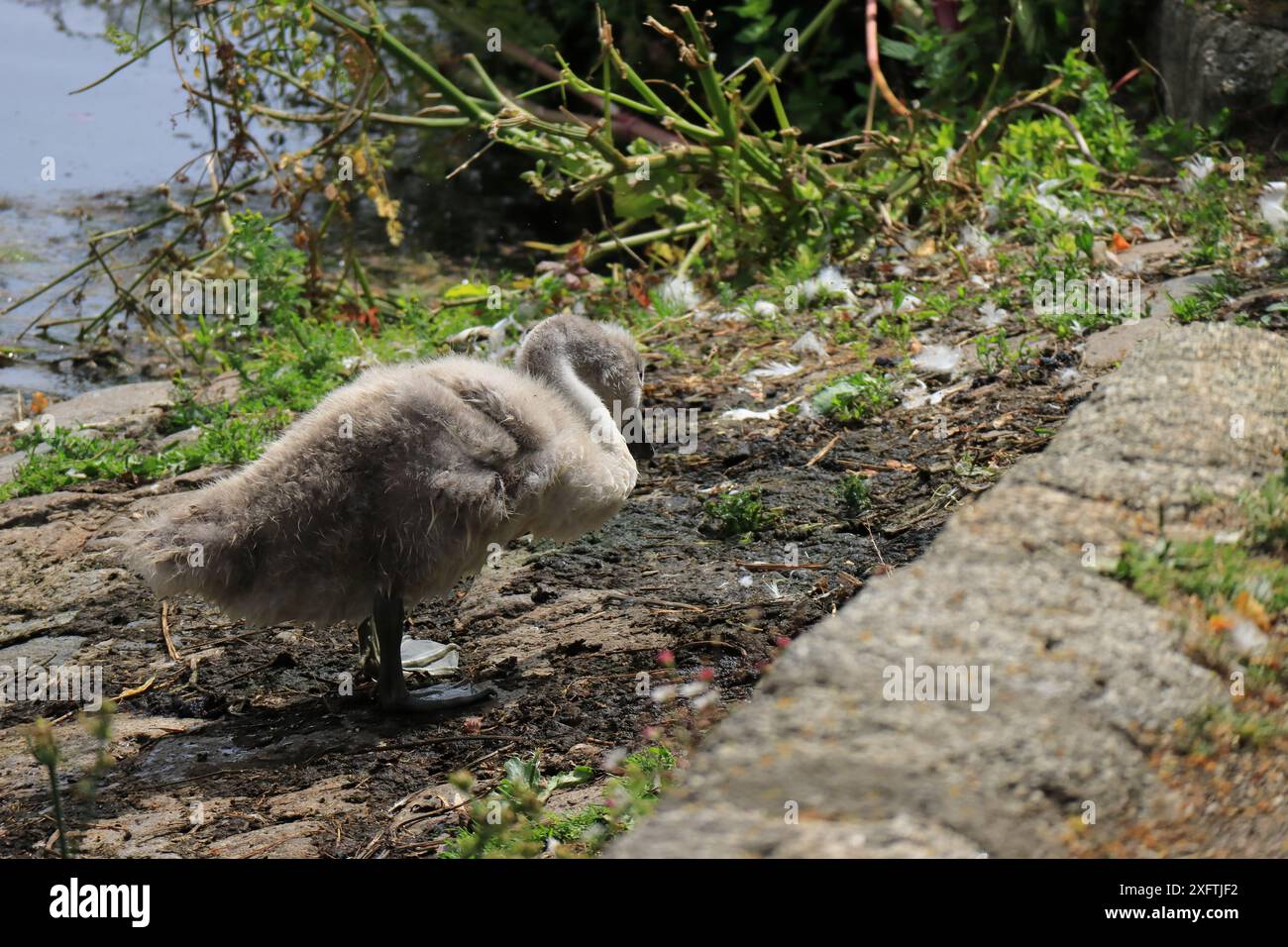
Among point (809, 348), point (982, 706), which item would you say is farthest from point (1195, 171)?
point (982, 706)

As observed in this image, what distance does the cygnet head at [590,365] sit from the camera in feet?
15.9

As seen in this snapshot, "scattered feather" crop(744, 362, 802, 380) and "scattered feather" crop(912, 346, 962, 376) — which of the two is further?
"scattered feather" crop(744, 362, 802, 380)

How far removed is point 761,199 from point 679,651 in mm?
3887

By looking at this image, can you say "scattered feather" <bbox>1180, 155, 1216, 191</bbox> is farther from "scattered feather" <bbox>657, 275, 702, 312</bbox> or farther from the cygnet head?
the cygnet head

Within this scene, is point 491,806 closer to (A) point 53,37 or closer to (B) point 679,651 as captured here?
(B) point 679,651

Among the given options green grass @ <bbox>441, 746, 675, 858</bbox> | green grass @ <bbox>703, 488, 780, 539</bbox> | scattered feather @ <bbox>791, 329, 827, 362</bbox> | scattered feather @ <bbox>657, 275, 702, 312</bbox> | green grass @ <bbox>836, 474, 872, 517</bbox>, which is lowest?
green grass @ <bbox>441, 746, 675, 858</bbox>

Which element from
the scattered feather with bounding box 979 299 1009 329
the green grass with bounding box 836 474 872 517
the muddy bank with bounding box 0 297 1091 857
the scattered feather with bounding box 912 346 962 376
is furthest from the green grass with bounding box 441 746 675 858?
the scattered feather with bounding box 979 299 1009 329

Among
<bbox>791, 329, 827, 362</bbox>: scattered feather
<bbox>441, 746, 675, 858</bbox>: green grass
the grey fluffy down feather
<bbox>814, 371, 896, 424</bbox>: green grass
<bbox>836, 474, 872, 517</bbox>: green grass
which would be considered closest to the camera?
<bbox>441, 746, 675, 858</bbox>: green grass

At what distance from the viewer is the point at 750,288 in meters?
7.32

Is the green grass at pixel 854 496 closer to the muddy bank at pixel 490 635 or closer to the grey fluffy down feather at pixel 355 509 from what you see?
the muddy bank at pixel 490 635

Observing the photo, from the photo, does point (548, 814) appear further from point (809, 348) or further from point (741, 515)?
point (809, 348)

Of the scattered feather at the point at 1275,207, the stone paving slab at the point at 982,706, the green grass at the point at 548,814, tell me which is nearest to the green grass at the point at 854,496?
the green grass at the point at 548,814

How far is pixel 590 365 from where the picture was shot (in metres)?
5.04

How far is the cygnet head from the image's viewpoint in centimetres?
484
